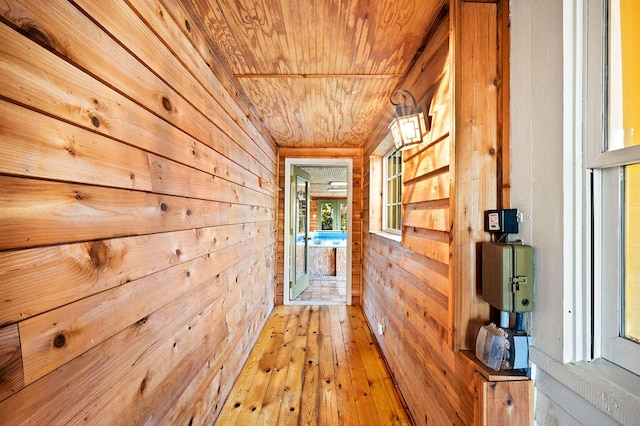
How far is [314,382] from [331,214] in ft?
34.2

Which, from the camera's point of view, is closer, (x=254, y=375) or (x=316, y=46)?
(x=316, y=46)

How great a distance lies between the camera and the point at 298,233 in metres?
4.43

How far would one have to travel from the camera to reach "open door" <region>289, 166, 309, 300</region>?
3.97m

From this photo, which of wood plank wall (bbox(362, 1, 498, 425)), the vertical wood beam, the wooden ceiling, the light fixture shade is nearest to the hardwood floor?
wood plank wall (bbox(362, 1, 498, 425))

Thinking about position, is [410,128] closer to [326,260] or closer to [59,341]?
[59,341]

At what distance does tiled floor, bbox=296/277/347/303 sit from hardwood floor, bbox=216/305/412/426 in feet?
3.14

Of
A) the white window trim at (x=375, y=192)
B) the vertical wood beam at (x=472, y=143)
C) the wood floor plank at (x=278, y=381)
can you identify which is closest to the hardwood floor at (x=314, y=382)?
the wood floor plank at (x=278, y=381)

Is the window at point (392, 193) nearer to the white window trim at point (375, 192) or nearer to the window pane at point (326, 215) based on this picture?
the white window trim at point (375, 192)

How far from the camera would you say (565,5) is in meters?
0.77

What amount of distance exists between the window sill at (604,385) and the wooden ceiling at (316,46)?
4.95 ft

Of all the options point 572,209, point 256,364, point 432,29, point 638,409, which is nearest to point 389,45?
point 432,29

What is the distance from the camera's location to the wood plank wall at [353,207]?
3840 millimetres

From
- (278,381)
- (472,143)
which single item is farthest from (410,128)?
(278,381)

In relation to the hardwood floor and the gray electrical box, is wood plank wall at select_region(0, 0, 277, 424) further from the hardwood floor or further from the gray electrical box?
the gray electrical box
